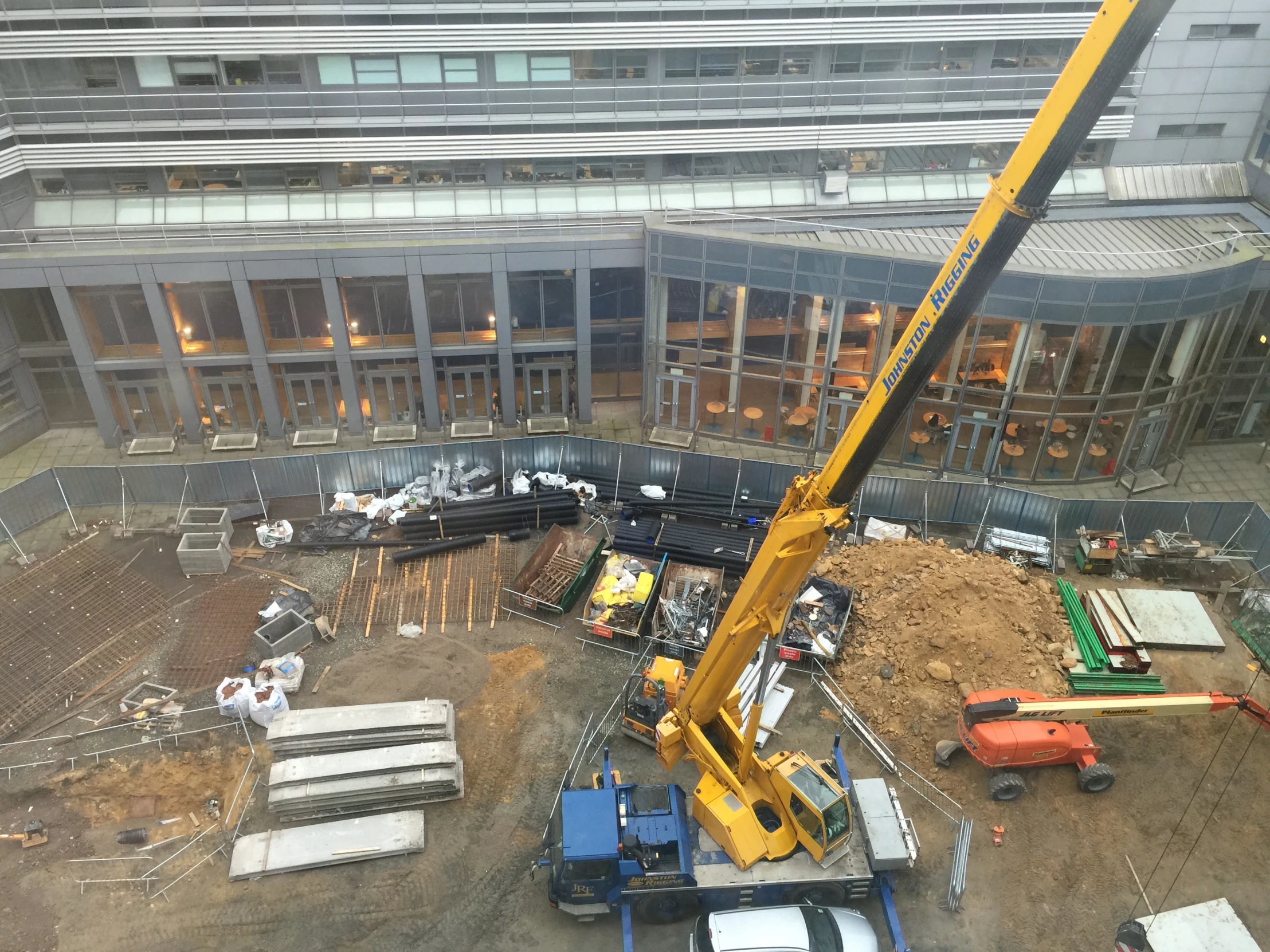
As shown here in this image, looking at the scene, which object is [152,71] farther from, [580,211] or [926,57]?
[926,57]

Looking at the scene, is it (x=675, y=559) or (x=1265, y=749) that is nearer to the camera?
(x=1265, y=749)

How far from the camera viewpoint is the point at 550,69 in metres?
30.3

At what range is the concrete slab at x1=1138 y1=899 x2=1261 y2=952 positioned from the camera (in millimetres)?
17672

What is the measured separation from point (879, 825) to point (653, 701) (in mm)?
5879

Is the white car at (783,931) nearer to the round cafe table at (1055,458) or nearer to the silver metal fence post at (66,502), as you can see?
the round cafe table at (1055,458)

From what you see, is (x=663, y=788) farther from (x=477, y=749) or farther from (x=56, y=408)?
(x=56, y=408)

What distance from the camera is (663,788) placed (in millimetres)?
18922

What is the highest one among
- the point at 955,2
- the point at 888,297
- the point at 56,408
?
the point at 955,2

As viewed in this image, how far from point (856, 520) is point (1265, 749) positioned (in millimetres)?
12394

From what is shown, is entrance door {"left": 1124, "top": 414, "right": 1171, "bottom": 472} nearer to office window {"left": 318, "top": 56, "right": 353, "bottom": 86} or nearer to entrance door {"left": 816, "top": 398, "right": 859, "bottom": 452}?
entrance door {"left": 816, "top": 398, "right": 859, "bottom": 452}

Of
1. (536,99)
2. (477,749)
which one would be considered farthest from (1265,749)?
(536,99)

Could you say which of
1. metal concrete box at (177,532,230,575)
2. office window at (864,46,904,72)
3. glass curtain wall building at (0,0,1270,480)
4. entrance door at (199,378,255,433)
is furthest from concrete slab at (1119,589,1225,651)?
entrance door at (199,378,255,433)

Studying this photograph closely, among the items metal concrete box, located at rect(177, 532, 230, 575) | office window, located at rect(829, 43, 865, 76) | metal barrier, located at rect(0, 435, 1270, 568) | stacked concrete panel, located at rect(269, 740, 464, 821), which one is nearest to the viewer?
stacked concrete panel, located at rect(269, 740, 464, 821)

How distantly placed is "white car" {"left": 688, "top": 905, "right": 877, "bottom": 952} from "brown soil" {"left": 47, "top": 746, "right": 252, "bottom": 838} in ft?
38.0
